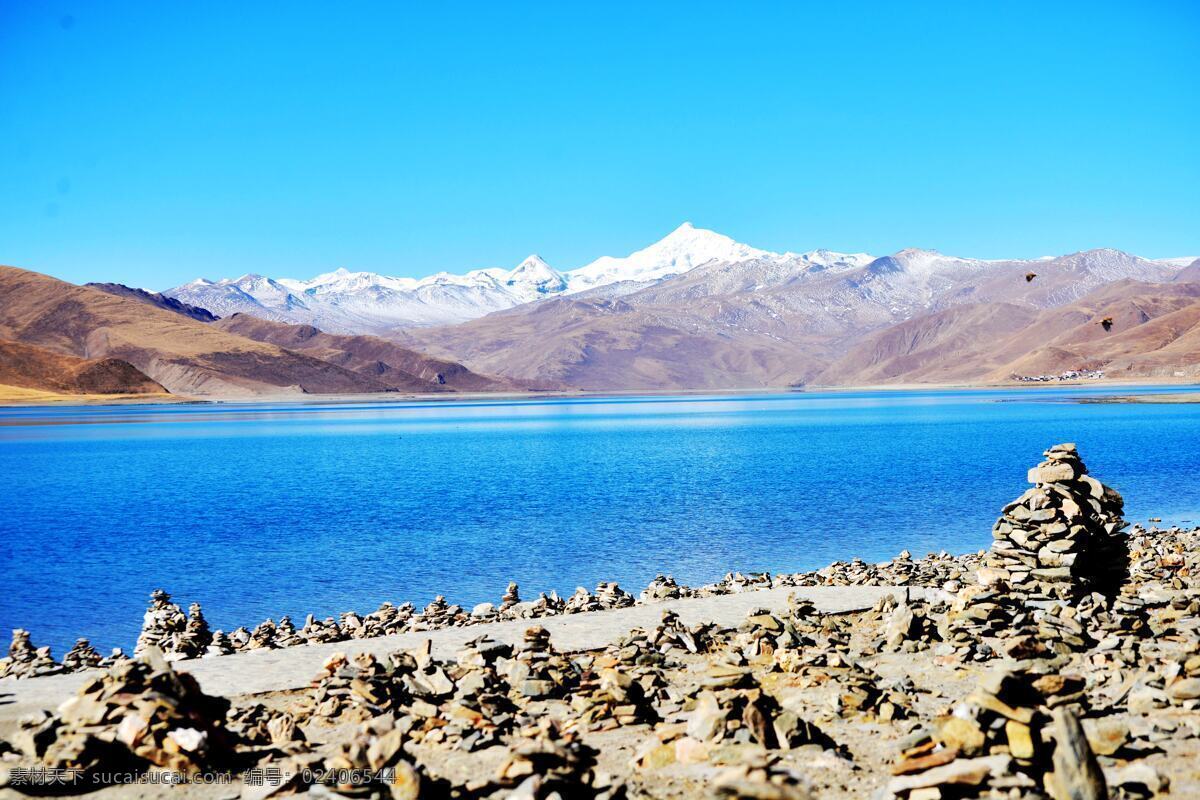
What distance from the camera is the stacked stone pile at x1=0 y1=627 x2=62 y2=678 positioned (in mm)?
14118

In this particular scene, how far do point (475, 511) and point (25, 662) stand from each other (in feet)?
77.9

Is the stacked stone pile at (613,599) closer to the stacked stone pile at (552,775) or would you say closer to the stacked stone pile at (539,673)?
the stacked stone pile at (539,673)

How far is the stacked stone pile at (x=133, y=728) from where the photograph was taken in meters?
8.27

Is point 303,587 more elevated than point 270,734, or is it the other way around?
point 270,734

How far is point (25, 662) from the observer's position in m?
15.2

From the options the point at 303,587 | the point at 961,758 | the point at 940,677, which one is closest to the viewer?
the point at 961,758

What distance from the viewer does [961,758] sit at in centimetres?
751

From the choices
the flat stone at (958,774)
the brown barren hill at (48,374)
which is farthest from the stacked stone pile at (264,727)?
the brown barren hill at (48,374)

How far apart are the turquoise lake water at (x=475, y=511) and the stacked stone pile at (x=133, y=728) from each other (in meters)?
10.9

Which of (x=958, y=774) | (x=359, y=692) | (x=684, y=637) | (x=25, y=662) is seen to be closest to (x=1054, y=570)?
(x=684, y=637)

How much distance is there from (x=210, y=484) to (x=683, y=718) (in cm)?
4831

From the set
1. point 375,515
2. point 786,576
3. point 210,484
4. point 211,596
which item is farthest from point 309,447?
point 786,576

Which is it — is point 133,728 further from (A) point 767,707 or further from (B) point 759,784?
(A) point 767,707

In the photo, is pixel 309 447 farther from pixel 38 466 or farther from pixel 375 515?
pixel 375 515
